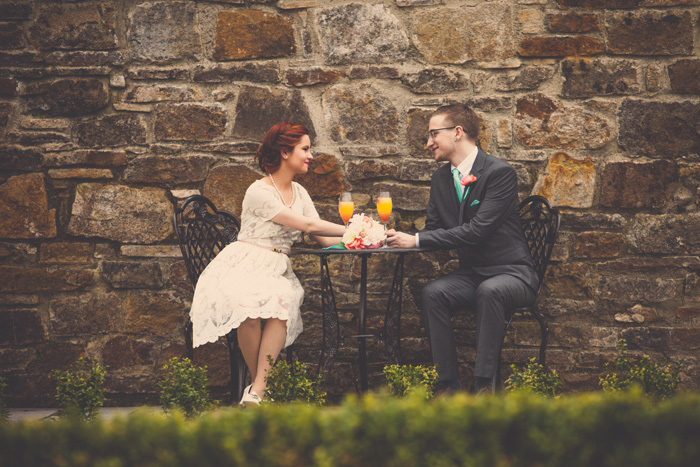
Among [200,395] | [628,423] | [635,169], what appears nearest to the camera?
[628,423]

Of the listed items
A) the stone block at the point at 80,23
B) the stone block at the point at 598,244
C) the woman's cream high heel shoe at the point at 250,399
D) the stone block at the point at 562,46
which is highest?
the stone block at the point at 80,23

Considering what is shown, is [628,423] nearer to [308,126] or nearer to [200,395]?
[200,395]

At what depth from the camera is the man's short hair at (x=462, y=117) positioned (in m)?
3.49

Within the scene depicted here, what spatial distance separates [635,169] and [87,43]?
342cm

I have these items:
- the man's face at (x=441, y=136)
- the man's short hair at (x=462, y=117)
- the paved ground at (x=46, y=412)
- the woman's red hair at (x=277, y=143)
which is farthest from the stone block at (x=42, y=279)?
the man's short hair at (x=462, y=117)

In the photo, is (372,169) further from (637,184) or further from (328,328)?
(637,184)

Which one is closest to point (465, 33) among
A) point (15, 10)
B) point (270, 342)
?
point (270, 342)

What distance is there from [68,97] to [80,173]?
18.7 inches

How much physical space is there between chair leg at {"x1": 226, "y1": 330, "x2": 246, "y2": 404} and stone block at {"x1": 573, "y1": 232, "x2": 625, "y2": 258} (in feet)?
6.82

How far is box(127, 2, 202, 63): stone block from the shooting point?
3.82 meters

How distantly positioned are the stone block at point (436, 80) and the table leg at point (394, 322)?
3.52 ft

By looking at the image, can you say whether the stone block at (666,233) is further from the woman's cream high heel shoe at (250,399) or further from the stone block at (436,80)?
the woman's cream high heel shoe at (250,399)

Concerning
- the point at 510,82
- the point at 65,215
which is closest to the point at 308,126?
the point at 510,82

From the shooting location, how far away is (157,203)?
384 centimetres
